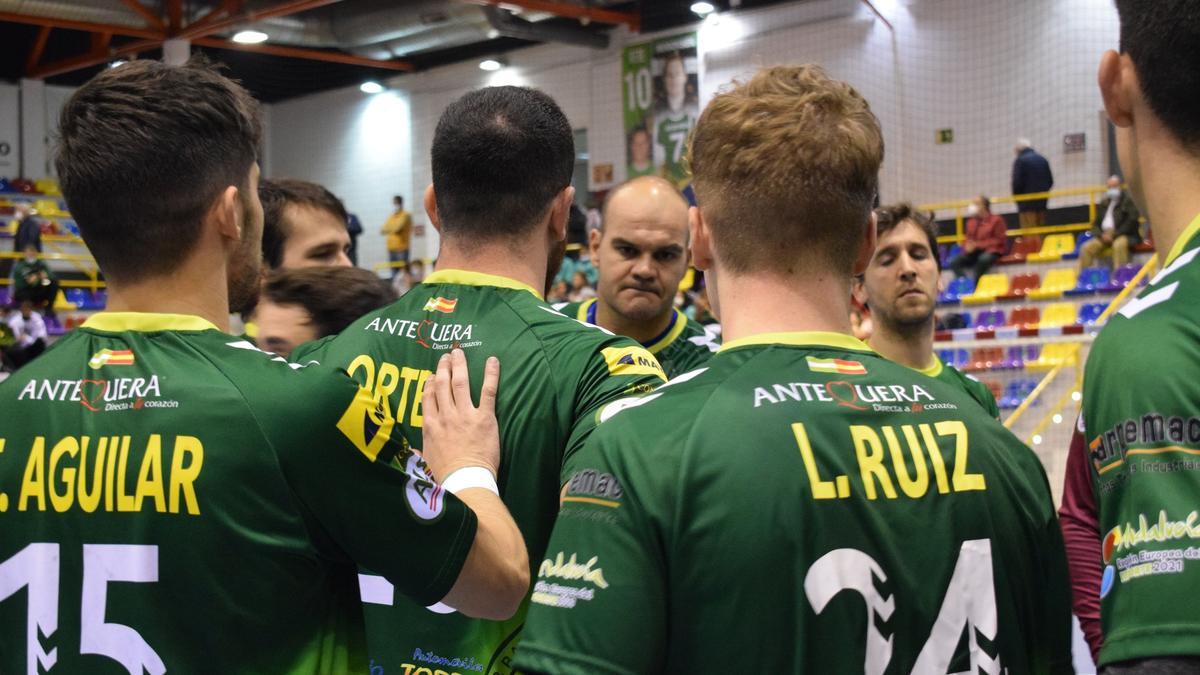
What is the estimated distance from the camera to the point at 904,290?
198 inches

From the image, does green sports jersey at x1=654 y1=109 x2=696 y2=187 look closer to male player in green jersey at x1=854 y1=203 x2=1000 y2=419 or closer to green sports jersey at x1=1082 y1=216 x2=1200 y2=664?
male player in green jersey at x1=854 y1=203 x2=1000 y2=419

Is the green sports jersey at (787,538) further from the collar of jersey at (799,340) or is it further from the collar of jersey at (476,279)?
the collar of jersey at (476,279)

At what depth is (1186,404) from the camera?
1422 mm

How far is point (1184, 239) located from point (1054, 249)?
16.8 m

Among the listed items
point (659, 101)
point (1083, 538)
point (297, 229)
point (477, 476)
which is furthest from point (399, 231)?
point (477, 476)

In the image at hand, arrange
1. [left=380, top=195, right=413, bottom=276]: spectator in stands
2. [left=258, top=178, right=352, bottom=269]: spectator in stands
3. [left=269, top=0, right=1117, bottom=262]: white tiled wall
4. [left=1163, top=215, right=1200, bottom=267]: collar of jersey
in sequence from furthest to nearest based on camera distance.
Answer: [left=380, top=195, right=413, bottom=276]: spectator in stands, [left=269, top=0, right=1117, bottom=262]: white tiled wall, [left=258, top=178, right=352, bottom=269]: spectator in stands, [left=1163, top=215, right=1200, bottom=267]: collar of jersey

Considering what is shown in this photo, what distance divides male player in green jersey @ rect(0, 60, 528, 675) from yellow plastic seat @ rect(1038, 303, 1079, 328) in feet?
47.7

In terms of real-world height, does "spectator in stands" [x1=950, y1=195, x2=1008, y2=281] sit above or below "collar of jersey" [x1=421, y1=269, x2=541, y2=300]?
above

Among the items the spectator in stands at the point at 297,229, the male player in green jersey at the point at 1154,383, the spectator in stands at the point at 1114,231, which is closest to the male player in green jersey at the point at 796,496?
the male player in green jersey at the point at 1154,383

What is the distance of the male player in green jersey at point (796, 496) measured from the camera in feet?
5.43

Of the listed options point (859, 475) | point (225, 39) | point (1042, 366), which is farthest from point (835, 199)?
point (225, 39)

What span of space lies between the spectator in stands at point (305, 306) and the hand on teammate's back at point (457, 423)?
1.13 meters

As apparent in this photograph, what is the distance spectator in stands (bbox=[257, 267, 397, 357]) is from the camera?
3.54 metres

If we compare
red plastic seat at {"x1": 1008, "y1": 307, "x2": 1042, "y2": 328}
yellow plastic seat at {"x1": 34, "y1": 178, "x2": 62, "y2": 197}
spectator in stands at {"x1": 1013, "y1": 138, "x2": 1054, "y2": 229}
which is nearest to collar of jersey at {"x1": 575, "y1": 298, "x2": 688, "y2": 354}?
red plastic seat at {"x1": 1008, "y1": 307, "x2": 1042, "y2": 328}
